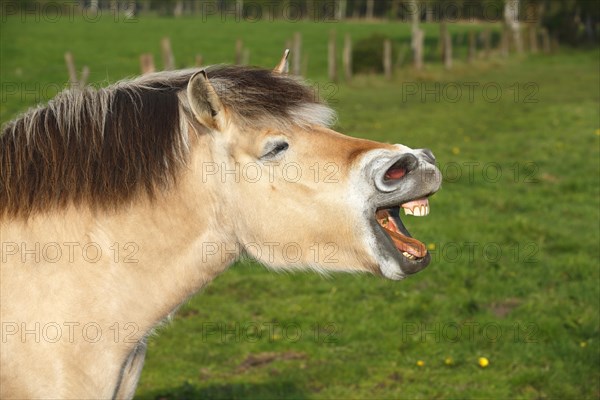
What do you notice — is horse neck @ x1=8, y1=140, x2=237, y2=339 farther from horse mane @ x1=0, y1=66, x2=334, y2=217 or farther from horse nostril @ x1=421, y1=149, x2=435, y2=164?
horse nostril @ x1=421, y1=149, x2=435, y2=164

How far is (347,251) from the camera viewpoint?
10.7ft

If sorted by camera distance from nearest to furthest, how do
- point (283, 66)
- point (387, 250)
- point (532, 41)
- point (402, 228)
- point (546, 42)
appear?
1. point (387, 250)
2. point (402, 228)
3. point (283, 66)
4. point (532, 41)
5. point (546, 42)

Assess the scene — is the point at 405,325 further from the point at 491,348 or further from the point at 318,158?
the point at 318,158

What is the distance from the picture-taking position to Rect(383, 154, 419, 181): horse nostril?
3096 mm

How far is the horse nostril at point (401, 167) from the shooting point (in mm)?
3096

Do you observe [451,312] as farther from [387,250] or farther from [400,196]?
[400,196]

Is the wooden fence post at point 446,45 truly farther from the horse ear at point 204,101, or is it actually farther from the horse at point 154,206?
the horse ear at point 204,101

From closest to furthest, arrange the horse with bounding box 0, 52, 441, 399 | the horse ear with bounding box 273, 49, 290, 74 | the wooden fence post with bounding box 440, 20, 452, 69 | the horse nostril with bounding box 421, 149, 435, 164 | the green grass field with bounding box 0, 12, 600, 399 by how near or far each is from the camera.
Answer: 1. the horse with bounding box 0, 52, 441, 399
2. the horse nostril with bounding box 421, 149, 435, 164
3. the horse ear with bounding box 273, 49, 290, 74
4. the green grass field with bounding box 0, 12, 600, 399
5. the wooden fence post with bounding box 440, 20, 452, 69

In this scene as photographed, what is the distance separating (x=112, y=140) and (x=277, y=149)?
71cm

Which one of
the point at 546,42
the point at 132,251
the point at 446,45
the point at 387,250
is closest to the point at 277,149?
the point at 387,250

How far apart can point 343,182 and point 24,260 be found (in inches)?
54.4

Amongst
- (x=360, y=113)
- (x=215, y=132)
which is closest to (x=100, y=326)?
(x=215, y=132)

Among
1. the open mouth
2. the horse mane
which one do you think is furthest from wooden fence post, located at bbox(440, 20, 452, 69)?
the horse mane

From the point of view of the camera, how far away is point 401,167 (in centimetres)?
312
